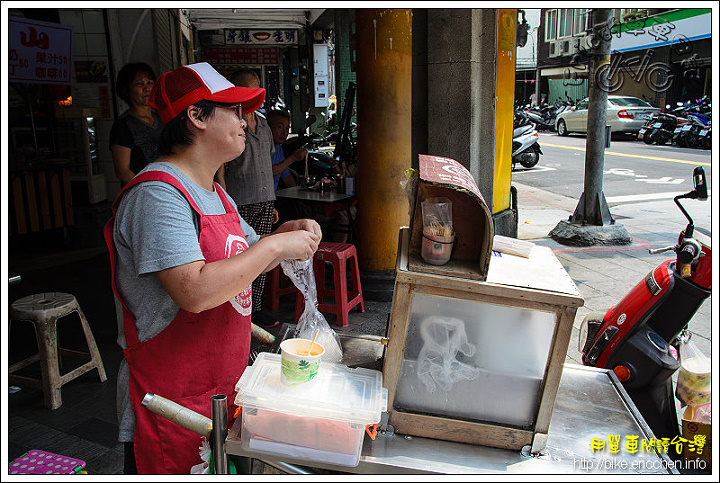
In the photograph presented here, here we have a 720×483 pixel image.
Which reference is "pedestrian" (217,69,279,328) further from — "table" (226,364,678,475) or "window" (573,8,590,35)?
"window" (573,8,590,35)

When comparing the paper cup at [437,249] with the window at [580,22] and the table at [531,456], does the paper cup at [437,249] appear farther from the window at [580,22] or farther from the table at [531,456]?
the window at [580,22]

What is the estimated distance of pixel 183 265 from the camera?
1.35 meters

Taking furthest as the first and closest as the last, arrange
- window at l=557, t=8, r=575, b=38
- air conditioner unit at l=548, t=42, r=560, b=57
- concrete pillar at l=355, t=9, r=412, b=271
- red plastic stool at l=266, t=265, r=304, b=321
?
air conditioner unit at l=548, t=42, r=560, b=57 < window at l=557, t=8, r=575, b=38 < red plastic stool at l=266, t=265, r=304, b=321 < concrete pillar at l=355, t=9, r=412, b=271

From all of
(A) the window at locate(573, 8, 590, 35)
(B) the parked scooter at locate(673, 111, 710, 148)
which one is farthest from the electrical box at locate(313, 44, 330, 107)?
(A) the window at locate(573, 8, 590, 35)

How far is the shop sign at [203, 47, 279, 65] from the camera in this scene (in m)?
18.9

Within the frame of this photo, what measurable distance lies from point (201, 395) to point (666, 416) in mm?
2245

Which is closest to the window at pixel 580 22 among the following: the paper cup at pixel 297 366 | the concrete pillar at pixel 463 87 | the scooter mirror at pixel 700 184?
the concrete pillar at pixel 463 87

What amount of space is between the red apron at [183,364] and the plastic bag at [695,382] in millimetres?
2061

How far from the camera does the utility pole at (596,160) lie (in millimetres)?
6398

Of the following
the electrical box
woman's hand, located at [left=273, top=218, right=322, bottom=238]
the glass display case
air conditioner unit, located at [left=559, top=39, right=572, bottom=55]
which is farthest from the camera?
air conditioner unit, located at [left=559, top=39, right=572, bottom=55]

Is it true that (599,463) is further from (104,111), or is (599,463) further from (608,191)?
(608,191)

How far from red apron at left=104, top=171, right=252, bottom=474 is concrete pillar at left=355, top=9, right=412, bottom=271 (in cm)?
331

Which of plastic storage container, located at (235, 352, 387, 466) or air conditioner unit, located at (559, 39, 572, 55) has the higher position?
air conditioner unit, located at (559, 39, 572, 55)

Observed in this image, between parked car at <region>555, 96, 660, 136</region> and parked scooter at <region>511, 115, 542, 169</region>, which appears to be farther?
parked car at <region>555, 96, 660, 136</region>
